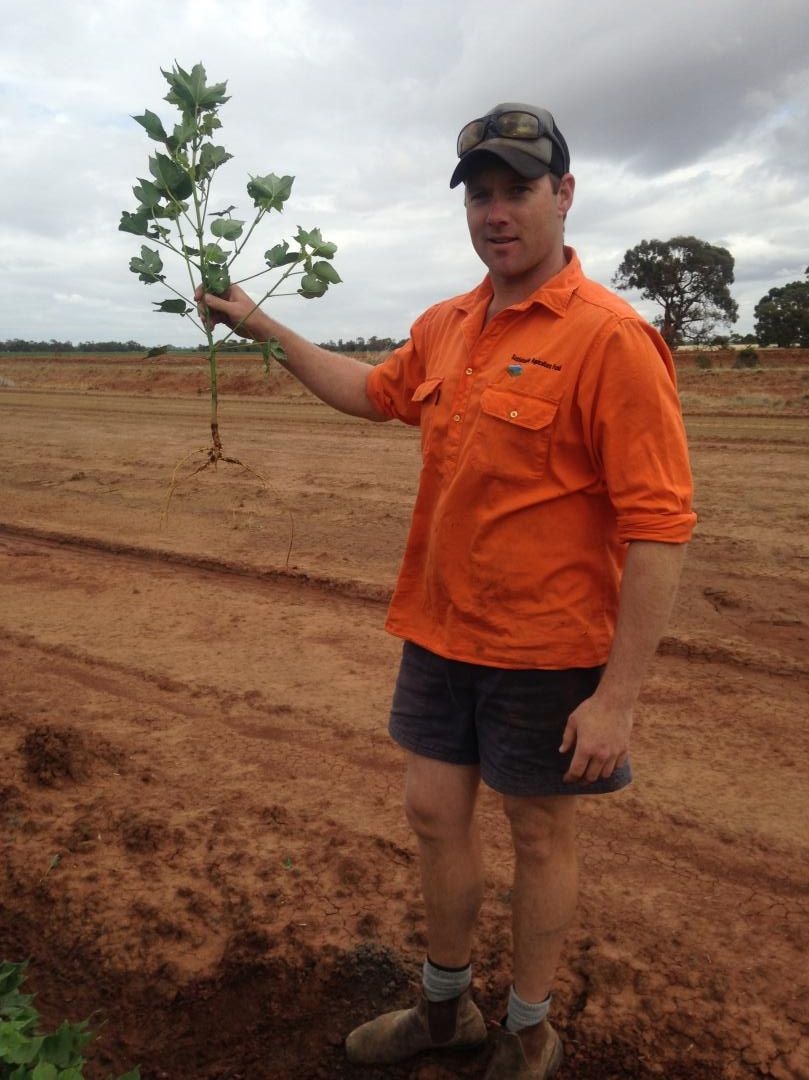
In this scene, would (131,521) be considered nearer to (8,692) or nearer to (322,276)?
(8,692)

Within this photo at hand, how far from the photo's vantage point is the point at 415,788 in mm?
2336

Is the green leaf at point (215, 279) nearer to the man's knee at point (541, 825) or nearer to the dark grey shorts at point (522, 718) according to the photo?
the dark grey shorts at point (522, 718)

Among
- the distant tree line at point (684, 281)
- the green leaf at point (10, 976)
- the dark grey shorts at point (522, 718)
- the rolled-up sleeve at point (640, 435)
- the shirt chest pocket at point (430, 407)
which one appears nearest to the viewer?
the rolled-up sleeve at point (640, 435)

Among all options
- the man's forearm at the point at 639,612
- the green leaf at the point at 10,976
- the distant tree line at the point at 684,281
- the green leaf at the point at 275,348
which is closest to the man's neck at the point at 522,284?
the man's forearm at the point at 639,612

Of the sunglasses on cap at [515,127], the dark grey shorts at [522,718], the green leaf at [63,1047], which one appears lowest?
the green leaf at [63,1047]

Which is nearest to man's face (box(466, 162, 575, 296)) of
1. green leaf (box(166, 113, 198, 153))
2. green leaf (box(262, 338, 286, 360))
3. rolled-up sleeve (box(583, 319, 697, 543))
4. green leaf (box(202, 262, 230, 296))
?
rolled-up sleeve (box(583, 319, 697, 543))

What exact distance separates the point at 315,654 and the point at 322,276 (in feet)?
8.79

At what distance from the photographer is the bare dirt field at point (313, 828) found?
8.69 ft

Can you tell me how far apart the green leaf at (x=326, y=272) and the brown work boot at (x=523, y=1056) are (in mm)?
2189

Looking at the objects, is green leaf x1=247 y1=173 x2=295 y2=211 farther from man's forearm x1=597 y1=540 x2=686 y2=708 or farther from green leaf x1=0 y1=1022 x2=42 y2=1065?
green leaf x1=0 y1=1022 x2=42 y2=1065

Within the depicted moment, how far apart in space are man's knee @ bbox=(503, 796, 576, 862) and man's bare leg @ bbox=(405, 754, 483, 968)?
141mm

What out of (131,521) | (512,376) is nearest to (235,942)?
(512,376)

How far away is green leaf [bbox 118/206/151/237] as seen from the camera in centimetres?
281

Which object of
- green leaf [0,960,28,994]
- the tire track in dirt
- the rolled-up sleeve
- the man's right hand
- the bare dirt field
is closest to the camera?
the rolled-up sleeve
